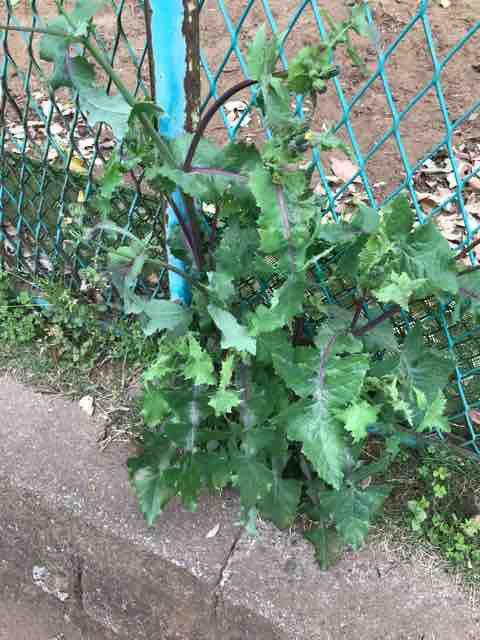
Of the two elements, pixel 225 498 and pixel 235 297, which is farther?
pixel 225 498

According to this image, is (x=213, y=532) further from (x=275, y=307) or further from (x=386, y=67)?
(x=386, y=67)

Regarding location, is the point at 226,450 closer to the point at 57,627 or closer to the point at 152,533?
the point at 152,533

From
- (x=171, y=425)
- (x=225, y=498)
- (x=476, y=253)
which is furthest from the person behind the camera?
(x=476, y=253)

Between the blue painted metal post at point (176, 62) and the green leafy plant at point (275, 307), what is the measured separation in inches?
6.1

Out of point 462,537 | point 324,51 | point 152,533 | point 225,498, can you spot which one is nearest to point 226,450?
point 225,498

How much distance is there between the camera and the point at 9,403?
2289 millimetres

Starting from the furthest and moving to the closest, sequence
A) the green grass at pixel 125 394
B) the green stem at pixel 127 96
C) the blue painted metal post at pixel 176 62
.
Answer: the green grass at pixel 125 394 < the blue painted metal post at pixel 176 62 < the green stem at pixel 127 96

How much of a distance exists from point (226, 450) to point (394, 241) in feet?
2.82

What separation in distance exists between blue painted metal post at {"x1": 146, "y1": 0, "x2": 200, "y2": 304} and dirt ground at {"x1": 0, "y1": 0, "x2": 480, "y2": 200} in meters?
1.60

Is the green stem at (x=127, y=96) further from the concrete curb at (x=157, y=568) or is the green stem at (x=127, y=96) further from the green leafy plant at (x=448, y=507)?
the green leafy plant at (x=448, y=507)

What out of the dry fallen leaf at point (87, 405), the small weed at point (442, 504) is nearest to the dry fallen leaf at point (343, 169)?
the small weed at point (442, 504)

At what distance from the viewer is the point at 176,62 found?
58.6 inches

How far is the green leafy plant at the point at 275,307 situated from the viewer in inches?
47.8

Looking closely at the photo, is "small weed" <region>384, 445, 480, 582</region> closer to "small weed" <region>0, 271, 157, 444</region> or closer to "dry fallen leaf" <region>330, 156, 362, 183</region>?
"small weed" <region>0, 271, 157, 444</region>
